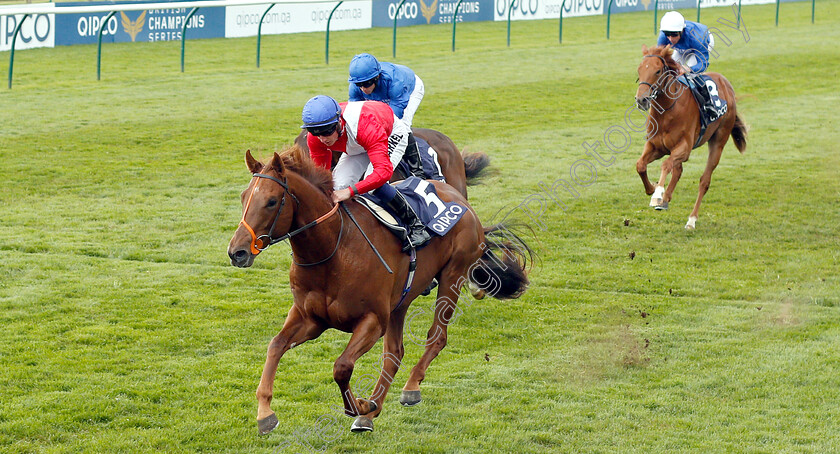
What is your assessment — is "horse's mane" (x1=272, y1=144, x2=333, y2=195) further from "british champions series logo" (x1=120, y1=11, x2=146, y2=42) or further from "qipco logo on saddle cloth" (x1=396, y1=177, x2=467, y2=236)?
"british champions series logo" (x1=120, y1=11, x2=146, y2=42)

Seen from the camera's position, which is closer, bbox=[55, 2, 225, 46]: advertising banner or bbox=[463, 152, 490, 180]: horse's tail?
bbox=[463, 152, 490, 180]: horse's tail

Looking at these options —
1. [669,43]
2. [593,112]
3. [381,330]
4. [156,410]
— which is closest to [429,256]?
[381,330]

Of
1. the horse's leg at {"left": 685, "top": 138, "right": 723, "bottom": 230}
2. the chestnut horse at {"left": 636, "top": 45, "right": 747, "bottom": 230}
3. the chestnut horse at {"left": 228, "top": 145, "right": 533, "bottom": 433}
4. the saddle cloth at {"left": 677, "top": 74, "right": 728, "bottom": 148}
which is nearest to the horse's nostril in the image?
the chestnut horse at {"left": 228, "top": 145, "right": 533, "bottom": 433}

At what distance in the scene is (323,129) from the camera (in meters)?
5.02

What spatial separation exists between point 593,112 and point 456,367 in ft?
38.5

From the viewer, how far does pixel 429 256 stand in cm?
562

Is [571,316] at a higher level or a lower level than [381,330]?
lower

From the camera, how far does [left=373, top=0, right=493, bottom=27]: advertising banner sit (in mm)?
27092

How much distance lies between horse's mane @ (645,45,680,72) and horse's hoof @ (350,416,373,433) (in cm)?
600

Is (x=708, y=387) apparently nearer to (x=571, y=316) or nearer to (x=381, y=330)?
(x=571, y=316)

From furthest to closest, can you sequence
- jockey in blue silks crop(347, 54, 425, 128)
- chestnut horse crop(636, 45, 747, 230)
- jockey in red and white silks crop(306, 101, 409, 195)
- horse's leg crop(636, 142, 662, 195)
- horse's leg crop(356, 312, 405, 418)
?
horse's leg crop(636, 142, 662, 195) < chestnut horse crop(636, 45, 747, 230) < jockey in blue silks crop(347, 54, 425, 128) < horse's leg crop(356, 312, 405, 418) < jockey in red and white silks crop(306, 101, 409, 195)

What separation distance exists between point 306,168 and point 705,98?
6.67 m

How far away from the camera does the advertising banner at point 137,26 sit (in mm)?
22406

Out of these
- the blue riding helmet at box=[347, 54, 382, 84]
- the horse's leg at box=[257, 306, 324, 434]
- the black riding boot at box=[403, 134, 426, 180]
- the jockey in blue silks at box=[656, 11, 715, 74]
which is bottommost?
the horse's leg at box=[257, 306, 324, 434]
